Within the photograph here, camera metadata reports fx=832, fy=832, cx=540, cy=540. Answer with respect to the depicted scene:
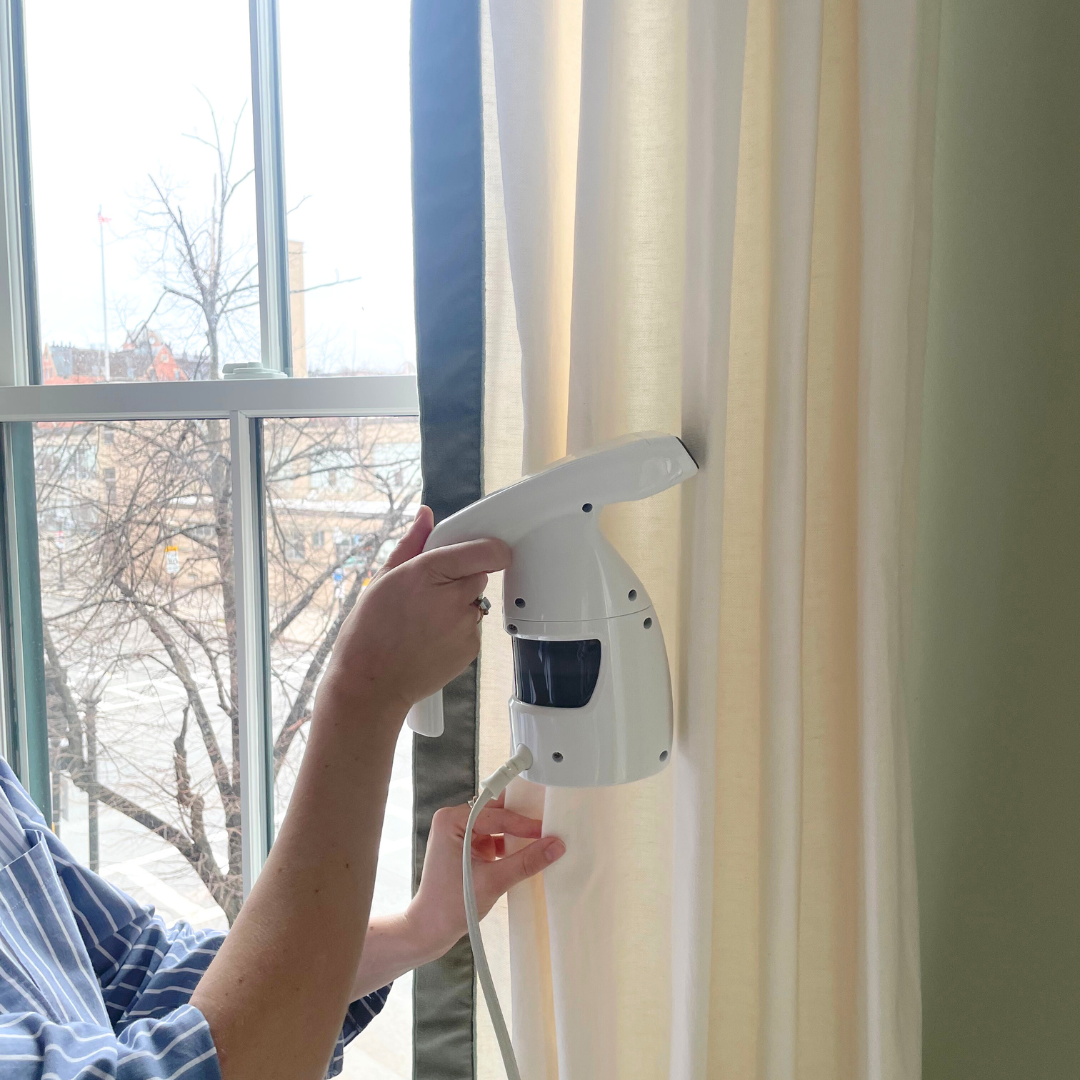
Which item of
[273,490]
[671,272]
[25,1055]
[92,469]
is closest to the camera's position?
[25,1055]

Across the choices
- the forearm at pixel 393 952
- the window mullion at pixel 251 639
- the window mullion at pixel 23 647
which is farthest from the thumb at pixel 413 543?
the window mullion at pixel 23 647

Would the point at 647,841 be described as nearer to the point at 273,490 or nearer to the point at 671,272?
the point at 671,272

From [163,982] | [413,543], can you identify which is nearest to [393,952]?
[163,982]

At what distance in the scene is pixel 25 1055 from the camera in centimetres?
51

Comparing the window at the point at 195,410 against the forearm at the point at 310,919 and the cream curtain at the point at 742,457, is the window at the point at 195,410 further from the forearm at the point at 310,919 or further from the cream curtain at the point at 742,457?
the forearm at the point at 310,919

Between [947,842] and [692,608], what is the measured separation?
11.6 inches

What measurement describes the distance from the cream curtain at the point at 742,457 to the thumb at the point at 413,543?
0.10m

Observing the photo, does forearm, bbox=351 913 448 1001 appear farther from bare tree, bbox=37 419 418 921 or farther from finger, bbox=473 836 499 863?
bare tree, bbox=37 419 418 921

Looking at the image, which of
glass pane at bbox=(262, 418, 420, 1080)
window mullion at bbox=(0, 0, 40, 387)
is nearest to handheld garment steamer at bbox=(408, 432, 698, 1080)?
glass pane at bbox=(262, 418, 420, 1080)

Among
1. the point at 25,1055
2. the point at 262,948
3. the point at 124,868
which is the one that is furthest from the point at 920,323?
the point at 124,868

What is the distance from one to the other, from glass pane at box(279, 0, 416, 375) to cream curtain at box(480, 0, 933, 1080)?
0.52m

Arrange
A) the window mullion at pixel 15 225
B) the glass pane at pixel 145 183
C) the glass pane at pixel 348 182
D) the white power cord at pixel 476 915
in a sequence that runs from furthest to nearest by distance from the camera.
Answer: the window mullion at pixel 15 225
the glass pane at pixel 145 183
the glass pane at pixel 348 182
the white power cord at pixel 476 915

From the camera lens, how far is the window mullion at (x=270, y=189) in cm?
116

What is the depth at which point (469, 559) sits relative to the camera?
56 cm
